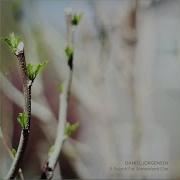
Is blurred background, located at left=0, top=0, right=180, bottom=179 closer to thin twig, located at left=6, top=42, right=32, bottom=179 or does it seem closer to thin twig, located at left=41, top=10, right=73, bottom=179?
thin twig, located at left=41, top=10, right=73, bottom=179

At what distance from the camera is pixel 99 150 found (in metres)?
1.01

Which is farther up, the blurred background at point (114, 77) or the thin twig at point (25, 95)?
the thin twig at point (25, 95)

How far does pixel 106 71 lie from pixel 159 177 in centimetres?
30

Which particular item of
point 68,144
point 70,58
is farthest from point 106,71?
point 70,58

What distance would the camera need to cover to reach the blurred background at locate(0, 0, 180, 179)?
0.92 meters

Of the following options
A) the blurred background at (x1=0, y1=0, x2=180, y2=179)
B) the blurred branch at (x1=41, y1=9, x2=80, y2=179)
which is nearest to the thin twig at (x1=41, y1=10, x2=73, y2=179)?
the blurred branch at (x1=41, y1=9, x2=80, y2=179)

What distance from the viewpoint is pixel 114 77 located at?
3.33ft

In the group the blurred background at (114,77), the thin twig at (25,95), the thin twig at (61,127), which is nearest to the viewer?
the thin twig at (25,95)

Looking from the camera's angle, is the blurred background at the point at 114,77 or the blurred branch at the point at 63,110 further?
the blurred background at the point at 114,77

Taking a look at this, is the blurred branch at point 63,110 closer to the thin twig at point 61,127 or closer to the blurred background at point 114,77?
the thin twig at point 61,127

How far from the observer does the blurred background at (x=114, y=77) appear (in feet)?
3.01

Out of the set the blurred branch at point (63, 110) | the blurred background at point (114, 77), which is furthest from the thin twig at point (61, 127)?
the blurred background at point (114, 77)

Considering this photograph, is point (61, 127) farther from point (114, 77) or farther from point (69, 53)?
point (114, 77)

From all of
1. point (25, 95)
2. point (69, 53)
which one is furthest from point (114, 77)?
point (25, 95)
